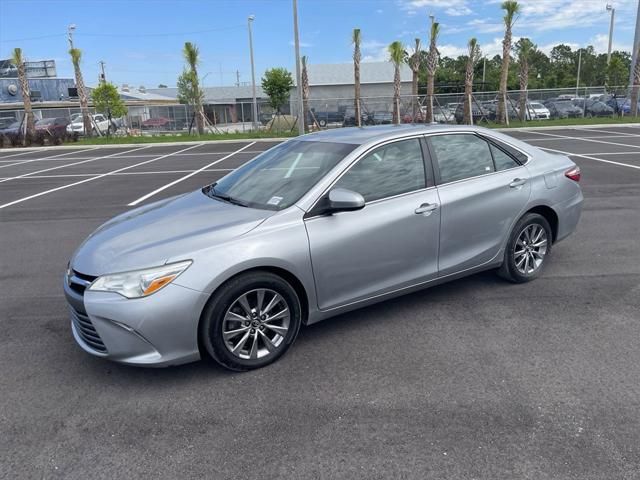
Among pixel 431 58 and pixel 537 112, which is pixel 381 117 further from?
pixel 537 112

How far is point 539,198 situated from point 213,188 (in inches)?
115

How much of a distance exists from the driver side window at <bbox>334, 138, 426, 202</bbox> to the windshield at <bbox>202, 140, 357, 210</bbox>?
0.55 ft

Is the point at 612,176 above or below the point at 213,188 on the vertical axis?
below

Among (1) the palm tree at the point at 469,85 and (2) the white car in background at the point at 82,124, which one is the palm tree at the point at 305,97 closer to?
(1) the palm tree at the point at 469,85

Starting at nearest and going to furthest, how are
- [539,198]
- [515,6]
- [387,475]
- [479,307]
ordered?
[387,475] < [479,307] < [539,198] < [515,6]

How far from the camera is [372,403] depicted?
3111 millimetres

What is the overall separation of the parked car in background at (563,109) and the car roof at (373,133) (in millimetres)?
30679

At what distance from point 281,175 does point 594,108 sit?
32051 mm

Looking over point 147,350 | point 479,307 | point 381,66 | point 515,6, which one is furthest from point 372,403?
point 381,66

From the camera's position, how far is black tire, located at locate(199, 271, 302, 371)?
10.7ft

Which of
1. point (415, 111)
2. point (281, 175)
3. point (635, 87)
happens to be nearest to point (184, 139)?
point (415, 111)

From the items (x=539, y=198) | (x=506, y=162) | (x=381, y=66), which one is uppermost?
(x=381, y=66)

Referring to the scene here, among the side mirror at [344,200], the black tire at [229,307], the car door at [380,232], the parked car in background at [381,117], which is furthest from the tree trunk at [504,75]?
the black tire at [229,307]

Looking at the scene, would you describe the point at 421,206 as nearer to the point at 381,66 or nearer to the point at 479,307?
the point at 479,307
